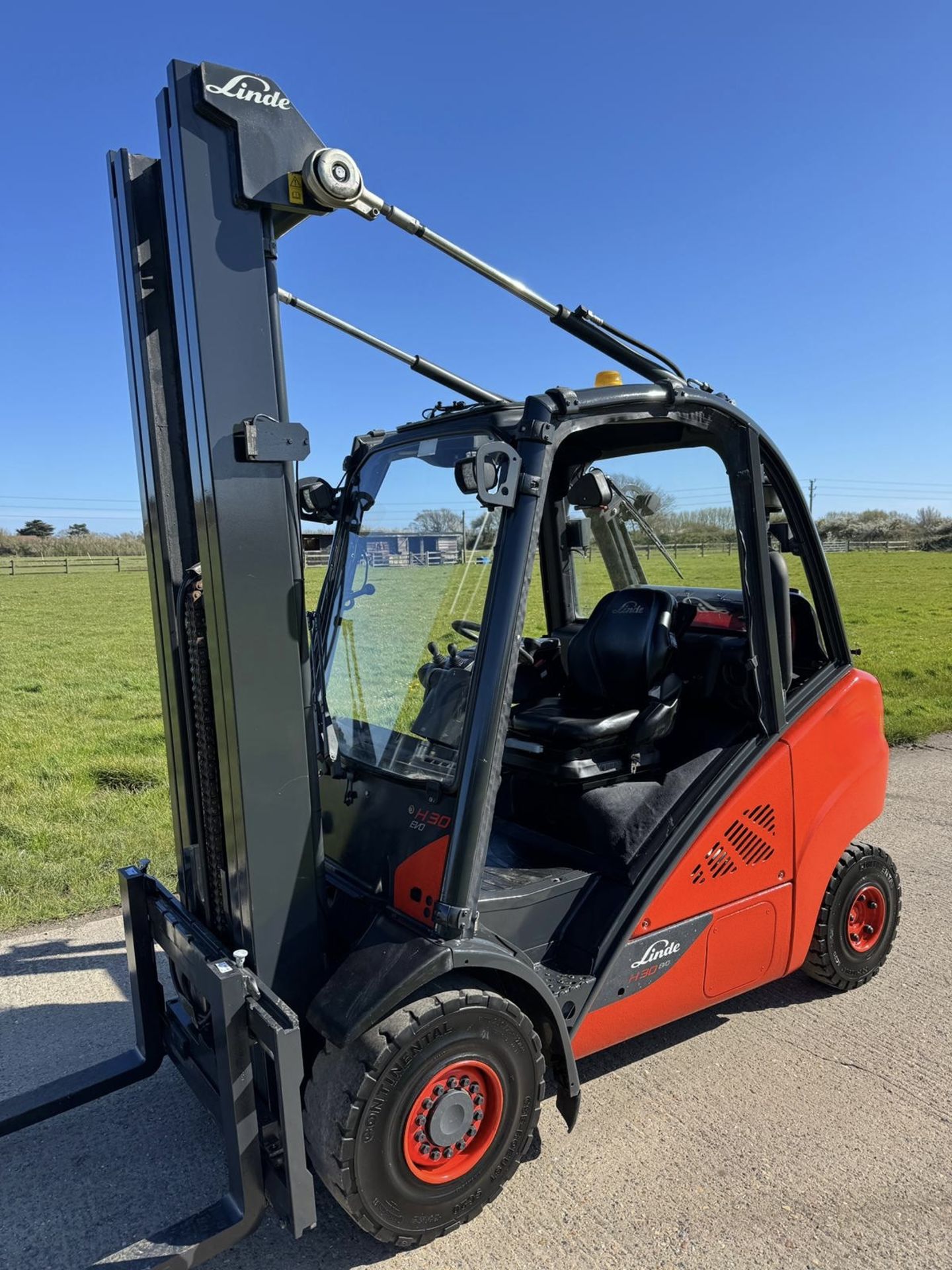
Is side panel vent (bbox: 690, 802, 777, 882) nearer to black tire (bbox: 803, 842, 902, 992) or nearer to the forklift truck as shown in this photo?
the forklift truck

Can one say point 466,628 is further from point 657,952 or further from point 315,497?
point 657,952

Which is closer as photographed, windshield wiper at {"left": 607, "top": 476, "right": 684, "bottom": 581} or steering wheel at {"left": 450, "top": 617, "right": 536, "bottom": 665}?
steering wheel at {"left": 450, "top": 617, "right": 536, "bottom": 665}

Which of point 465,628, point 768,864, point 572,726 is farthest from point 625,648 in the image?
point 768,864

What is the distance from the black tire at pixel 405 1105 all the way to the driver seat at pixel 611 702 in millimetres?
978

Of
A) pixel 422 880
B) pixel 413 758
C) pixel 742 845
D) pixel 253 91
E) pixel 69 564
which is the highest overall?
pixel 69 564

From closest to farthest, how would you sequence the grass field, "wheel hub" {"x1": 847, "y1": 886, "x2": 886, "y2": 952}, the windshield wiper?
the windshield wiper
"wheel hub" {"x1": 847, "y1": 886, "x2": 886, "y2": 952}
the grass field

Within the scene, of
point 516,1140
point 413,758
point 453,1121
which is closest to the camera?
point 453,1121

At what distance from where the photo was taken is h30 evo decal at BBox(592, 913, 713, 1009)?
3.00 metres

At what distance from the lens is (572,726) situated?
3320 millimetres

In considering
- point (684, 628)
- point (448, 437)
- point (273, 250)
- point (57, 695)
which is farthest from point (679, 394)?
point (57, 695)

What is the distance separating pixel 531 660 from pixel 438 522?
1170 mm

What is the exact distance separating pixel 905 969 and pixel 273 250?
4.18 meters

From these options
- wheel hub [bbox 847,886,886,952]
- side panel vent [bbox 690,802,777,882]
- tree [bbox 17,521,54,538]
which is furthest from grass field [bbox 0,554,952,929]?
tree [bbox 17,521,54,538]

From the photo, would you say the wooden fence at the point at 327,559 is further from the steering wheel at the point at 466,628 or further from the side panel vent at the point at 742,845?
the side panel vent at the point at 742,845
